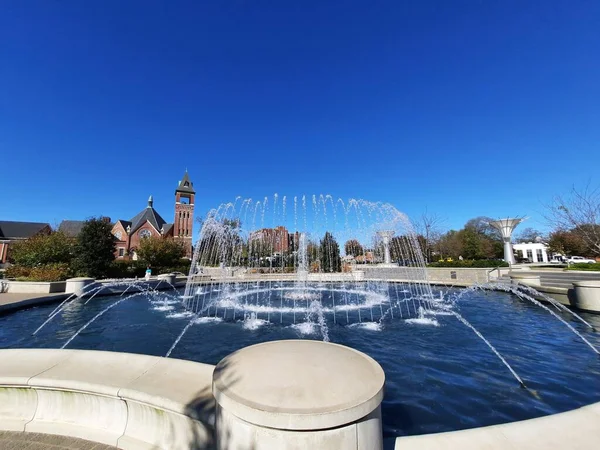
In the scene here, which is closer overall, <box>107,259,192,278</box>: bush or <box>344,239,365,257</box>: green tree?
<box>107,259,192,278</box>: bush

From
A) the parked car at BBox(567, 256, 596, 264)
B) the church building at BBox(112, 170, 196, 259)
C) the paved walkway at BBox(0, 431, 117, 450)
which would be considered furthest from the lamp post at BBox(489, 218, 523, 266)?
the church building at BBox(112, 170, 196, 259)

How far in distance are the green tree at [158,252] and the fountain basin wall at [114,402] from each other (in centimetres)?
2947

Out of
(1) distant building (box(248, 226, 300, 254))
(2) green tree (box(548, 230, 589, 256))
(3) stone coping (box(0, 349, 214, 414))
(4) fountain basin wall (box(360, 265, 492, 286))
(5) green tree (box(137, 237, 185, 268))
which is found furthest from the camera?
(1) distant building (box(248, 226, 300, 254))

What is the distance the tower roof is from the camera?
6284 cm

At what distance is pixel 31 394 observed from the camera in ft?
9.75

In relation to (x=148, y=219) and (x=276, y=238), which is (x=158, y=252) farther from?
(x=148, y=219)

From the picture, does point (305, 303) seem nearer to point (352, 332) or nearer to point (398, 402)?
point (352, 332)

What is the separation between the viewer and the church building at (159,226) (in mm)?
59594

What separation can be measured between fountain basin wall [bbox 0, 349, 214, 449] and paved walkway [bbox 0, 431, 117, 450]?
48 millimetres

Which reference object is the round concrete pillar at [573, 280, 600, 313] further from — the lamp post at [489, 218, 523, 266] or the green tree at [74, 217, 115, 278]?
the green tree at [74, 217, 115, 278]

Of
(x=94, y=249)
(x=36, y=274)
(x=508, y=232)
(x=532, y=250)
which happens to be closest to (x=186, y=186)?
(x=94, y=249)

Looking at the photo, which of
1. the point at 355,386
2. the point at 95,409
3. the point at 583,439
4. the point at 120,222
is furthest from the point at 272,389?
the point at 120,222

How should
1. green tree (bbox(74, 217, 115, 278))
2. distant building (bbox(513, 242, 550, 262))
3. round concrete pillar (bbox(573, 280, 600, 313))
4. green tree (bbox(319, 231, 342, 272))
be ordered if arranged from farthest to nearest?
distant building (bbox(513, 242, 550, 262))
green tree (bbox(319, 231, 342, 272))
green tree (bbox(74, 217, 115, 278))
round concrete pillar (bbox(573, 280, 600, 313))

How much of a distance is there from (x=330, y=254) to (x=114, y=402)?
106 ft
